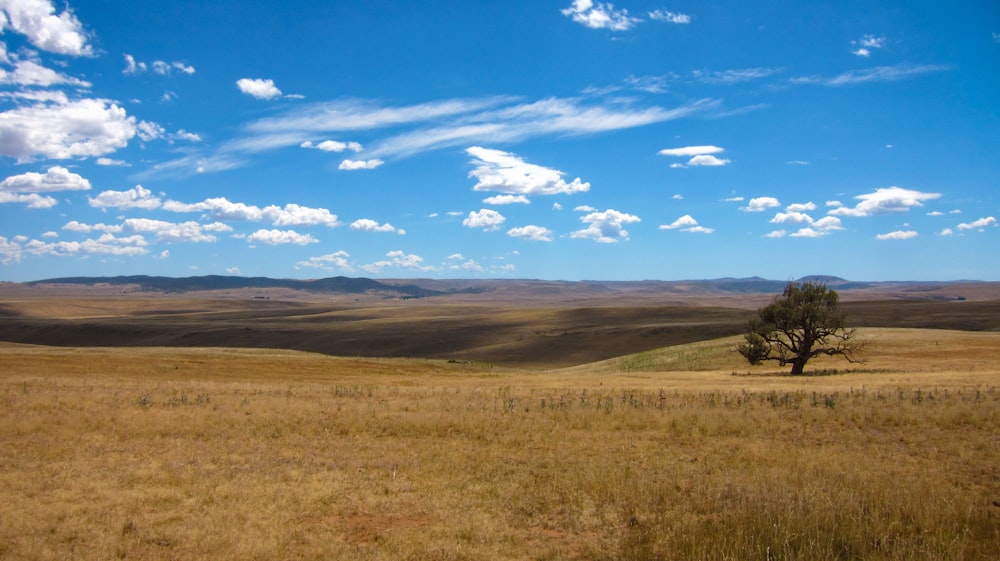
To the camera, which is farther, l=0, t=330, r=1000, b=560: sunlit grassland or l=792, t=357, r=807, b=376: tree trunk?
l=792, t=357, r=807, b=376: tree trunk

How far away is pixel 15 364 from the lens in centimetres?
3366

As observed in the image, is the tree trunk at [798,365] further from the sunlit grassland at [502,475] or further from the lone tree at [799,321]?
the sunlit grassland at [502,475]

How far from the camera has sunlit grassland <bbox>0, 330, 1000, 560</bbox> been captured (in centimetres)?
903

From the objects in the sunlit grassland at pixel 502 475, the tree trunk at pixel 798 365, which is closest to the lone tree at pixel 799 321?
the tree trunk at pixel 798 365

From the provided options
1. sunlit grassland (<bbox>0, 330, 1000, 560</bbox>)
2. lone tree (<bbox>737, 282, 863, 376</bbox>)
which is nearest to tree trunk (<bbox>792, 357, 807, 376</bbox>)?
lone tree (<bbox>737, 282, 863, 376</bbox>)

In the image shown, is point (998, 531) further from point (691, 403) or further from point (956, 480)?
point (691, 403)

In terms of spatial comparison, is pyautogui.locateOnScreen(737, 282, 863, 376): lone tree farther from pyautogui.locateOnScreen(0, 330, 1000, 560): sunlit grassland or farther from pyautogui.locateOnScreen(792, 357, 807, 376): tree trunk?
pyautogui.locateOnScreen(0, 330, 1000, 560): sunlit grassland

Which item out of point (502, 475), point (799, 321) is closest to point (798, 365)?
point (799, 321)

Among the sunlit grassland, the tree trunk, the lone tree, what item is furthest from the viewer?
the lone tree

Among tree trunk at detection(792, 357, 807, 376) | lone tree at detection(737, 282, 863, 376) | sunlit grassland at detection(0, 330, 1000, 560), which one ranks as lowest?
tree trunk at detection(792, 357, 807, 376)

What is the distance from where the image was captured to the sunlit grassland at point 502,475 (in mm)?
9031

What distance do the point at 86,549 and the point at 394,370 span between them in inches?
1385

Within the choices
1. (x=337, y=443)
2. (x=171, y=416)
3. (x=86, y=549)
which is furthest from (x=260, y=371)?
(x=86, y=549)

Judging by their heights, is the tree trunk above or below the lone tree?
below
